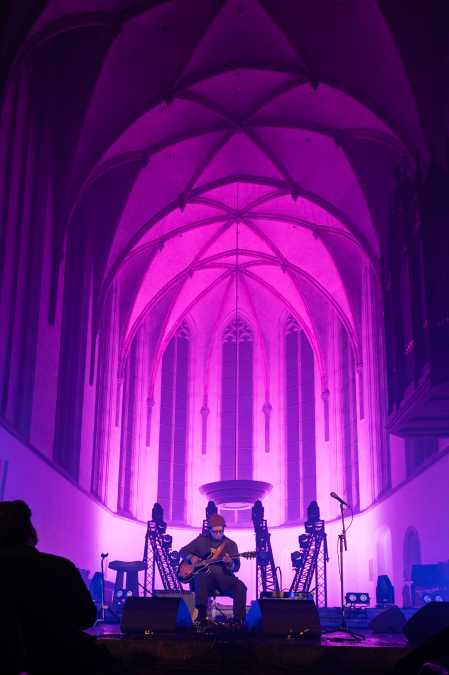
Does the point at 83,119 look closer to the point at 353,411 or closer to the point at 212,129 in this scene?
the point at 212,129

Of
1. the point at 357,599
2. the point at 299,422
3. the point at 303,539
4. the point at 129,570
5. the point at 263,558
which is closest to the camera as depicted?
the point at 357,599

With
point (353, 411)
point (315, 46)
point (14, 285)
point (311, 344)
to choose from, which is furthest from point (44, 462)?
point (311, 344)

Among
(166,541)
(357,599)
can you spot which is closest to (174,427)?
(166,541)

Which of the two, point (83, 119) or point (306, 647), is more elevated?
point (83, 119)

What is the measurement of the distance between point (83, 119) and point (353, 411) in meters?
10.9

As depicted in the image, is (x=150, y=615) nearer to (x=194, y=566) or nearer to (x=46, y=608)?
(x=194, y=566)

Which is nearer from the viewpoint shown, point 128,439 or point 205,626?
point 205,626

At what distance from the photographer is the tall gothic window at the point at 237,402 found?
77.0 feet

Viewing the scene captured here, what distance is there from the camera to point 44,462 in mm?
12875

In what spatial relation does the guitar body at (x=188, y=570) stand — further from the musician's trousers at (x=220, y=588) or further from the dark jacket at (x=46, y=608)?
the dark jacket at (x=46, y=608)

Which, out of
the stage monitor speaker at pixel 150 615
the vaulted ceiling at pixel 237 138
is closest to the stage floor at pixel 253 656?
the stage monitor speaker at pixel 150 615

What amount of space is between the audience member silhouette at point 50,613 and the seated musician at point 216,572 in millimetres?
5691

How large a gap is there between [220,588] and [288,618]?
257 centimetres

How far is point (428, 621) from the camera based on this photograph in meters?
5.40
